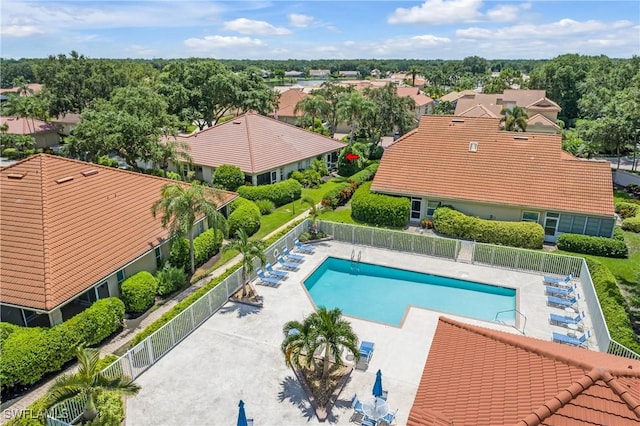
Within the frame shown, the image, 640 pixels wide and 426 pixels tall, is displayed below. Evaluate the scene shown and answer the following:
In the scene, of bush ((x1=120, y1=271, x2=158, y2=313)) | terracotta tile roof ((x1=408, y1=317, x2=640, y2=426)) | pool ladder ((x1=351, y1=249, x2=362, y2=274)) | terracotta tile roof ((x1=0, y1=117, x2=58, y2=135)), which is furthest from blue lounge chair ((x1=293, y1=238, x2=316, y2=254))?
terracotta tile roof ((x1=0, y1=117, x2=58, y2=135))

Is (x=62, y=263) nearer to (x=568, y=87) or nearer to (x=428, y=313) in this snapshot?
(x=428, y=313)

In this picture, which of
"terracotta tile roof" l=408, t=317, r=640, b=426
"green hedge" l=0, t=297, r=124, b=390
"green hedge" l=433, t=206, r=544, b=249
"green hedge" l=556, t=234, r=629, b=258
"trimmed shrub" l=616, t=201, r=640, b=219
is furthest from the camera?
"trimmed shrub" l=616, t=201, r=640, b=219

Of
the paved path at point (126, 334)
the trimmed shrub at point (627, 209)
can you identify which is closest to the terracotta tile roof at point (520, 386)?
the paved path at point (126, 334)

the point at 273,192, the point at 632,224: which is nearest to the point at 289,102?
the point at 273,192

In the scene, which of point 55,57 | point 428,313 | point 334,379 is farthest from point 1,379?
point 55,57

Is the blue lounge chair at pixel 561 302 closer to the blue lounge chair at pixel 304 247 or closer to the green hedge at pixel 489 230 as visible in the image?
the green hedge at pixel 489 230

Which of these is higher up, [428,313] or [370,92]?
[370,92]

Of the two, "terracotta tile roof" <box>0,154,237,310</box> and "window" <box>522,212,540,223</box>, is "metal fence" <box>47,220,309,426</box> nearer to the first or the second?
"terracotta tile roof" <box>0,154,237,310</box>
